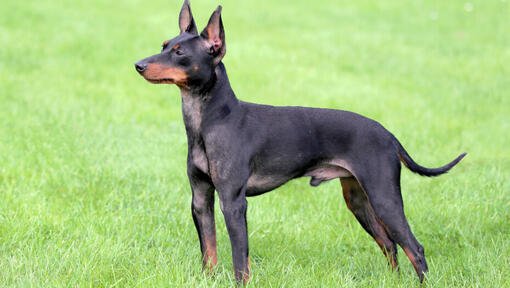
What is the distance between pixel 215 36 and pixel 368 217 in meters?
1.86

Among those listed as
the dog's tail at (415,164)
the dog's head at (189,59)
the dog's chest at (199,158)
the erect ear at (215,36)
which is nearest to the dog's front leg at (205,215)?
the dog's chest at (199,158)

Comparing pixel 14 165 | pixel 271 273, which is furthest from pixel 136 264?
pixel 14 165

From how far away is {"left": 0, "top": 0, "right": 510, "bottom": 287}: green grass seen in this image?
454 cm

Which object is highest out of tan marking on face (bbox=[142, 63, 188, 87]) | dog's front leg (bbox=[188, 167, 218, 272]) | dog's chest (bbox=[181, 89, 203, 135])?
tan marking on face (bbox=[142, 63, 188, 87])

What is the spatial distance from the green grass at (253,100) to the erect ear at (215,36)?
5.04 ft

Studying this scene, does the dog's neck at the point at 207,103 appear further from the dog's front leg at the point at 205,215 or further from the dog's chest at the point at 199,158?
the dog's front leg at the point at 205,215

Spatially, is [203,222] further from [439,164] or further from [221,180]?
[439,164]

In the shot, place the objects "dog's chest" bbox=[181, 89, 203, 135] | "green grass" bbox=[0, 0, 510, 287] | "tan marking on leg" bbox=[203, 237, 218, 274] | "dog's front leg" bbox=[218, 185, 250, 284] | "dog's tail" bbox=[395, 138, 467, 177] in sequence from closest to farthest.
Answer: "dog's front leg" bbox=[218, 185, 250, 284]
"dog's chest" bbox=[181, 89, 203, 135]
"tan marking on leg" bbox=[203, 237, 218, 274]
"dog's tail" bbox=[395, 138, 467, 177]
"green grass" bbox=[0, 0, 510, 287]

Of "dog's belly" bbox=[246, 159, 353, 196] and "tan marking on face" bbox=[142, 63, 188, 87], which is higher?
"tan marking on face" bbox=[142, 63, 188, 87]

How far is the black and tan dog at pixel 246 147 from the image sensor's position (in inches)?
152

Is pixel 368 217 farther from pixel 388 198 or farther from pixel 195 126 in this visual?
pixel 195 126

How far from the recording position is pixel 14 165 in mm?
6273

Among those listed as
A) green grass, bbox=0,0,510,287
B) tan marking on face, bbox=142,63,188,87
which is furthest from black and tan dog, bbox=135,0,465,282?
green grass, bbox=0,0,510,287

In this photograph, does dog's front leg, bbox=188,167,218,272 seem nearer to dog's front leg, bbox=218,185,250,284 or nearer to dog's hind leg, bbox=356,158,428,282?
dog's front leg, bbox=218,185,250,284
